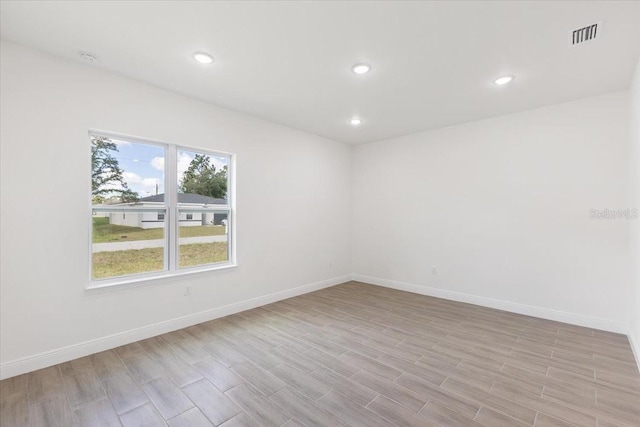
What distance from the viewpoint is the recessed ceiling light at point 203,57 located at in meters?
2.52

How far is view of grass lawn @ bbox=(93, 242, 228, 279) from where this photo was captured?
292 centimetres

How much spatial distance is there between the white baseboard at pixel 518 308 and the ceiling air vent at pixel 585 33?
10.1ft

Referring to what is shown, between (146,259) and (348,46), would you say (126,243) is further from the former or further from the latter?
(348,46)

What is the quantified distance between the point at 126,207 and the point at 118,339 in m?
1.36

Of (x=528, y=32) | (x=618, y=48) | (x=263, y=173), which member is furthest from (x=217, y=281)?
(x=618, y=48)

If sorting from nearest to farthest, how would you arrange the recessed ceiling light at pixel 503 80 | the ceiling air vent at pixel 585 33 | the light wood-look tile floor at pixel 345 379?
the light wood-look tile floor at pixel 345 379
the ceiling air vent at pixel 585 33
the recessed ceiling light at pixel 503 80

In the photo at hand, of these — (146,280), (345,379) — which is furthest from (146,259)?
(345,379)

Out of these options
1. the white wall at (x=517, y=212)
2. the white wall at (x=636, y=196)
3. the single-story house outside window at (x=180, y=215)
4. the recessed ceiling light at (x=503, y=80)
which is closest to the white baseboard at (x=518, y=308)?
the white wall at (x=517, y=212)

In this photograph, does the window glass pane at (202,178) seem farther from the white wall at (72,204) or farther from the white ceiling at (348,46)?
the white ceiling at (348,46)

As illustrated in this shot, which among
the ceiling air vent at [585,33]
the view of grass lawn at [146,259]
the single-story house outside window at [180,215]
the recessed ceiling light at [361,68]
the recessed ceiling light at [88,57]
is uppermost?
the ceiling air vent at [585,33]

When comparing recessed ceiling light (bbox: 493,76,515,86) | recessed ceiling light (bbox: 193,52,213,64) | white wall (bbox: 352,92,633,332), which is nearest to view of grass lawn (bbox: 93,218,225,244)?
recessed ceiling light (bbox: 193,52,213,64)

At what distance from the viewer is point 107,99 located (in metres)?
2.84

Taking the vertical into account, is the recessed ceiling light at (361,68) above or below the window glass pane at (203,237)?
above

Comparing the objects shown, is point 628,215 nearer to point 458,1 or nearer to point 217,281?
point 458,1
